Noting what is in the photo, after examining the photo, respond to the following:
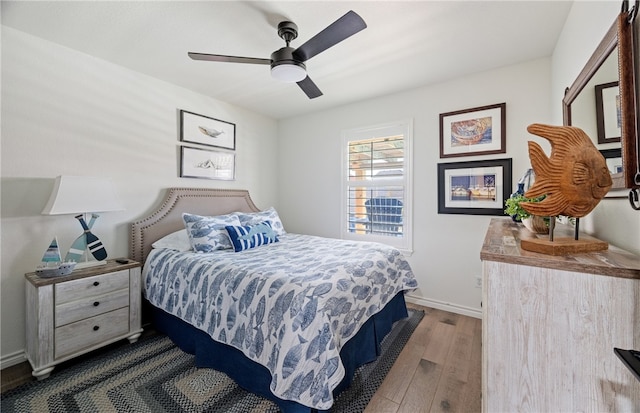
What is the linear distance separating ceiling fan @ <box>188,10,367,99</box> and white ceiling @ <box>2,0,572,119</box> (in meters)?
0.11

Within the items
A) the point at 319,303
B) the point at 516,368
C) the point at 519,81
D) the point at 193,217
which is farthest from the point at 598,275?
the point at 193,217

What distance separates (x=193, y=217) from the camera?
2584 millimetres

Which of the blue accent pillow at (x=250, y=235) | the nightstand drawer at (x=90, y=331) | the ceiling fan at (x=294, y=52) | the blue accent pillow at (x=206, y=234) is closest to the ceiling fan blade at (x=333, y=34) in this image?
the ceiling fan at (x=294, y=52)

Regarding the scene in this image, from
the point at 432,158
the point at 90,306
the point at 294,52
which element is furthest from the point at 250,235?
the point at 432,158

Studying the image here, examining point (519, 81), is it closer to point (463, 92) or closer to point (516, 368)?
point (463, 92)

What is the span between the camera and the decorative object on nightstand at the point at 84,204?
191cm

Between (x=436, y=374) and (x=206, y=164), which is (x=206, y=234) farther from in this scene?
(x=436, y=374)

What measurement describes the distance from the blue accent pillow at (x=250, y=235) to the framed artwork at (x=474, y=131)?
6.61ft

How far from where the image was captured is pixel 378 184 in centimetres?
330

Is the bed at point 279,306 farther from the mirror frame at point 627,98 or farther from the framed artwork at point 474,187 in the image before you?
the mirror frame at point 627,98

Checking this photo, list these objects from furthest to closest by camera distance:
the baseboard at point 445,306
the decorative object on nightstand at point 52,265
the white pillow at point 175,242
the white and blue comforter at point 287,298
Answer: the baseboard at point 445,306, the white pillow at point 175,242, the decorative object on nightstand at point 52,265, the white and blue comforter at point 287,298

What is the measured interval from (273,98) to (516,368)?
329 centimetres

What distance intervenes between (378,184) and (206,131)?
216 centimetres

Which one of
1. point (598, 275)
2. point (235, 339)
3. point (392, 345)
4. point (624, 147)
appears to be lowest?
point (392, 345)
